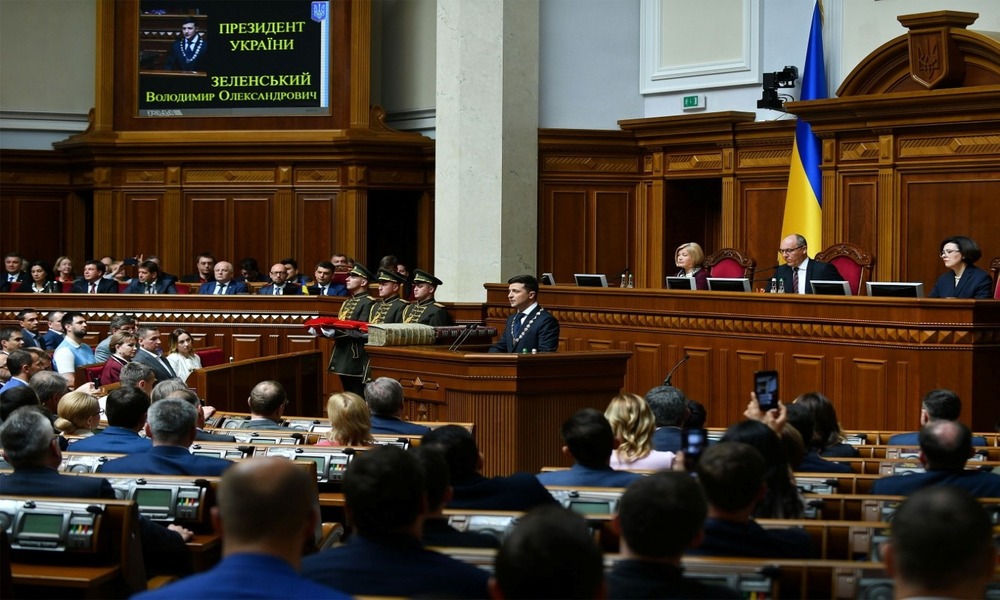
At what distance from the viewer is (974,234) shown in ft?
37.8

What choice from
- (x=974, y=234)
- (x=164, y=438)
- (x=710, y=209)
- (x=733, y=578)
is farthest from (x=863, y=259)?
(x=733, y=578)

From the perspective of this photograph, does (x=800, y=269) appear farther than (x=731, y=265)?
No

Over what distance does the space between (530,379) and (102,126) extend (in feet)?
34.4

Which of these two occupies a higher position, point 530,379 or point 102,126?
point 102,126

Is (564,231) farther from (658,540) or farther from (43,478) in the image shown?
(658,540)

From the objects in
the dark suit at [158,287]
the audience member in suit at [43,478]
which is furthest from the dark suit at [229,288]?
the audience member in suit at [43,478]

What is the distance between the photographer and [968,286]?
9195 mm

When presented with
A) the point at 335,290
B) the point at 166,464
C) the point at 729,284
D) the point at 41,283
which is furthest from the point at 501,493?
the point at 41,283

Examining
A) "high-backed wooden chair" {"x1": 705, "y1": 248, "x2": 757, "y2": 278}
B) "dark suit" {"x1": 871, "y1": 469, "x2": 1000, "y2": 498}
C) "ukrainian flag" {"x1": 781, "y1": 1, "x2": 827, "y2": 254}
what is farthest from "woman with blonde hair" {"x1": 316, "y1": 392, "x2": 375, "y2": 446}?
"ukrainian flag" {"x1": 781, "y1": 1, "x2": 827, "y2": 254}

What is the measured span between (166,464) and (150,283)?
9792 millimetres

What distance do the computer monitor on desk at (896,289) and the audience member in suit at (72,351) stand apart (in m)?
5.89

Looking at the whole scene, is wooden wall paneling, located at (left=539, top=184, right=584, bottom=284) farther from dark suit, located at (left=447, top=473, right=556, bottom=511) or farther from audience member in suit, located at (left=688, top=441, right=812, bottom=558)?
audience member in suit, located at (left=688, top=441, right=812, bottom=558)

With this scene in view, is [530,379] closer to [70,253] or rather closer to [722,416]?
[722,416]

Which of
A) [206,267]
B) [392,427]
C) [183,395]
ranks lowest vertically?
[392,427]
